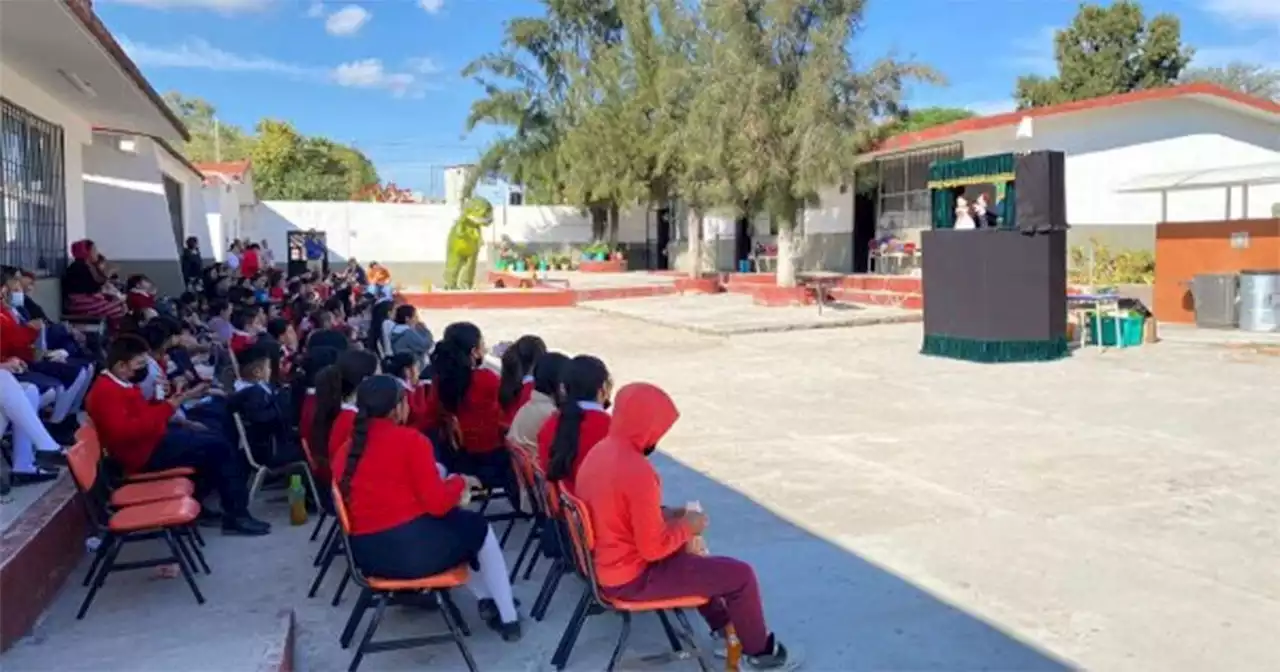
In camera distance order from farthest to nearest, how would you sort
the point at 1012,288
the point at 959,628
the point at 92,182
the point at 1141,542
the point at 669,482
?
Result: the point at 92,182 < the point at 1012,288 < the point at 669,482 < the point at 1141,542 < the point at 959,628

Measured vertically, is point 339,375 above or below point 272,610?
above

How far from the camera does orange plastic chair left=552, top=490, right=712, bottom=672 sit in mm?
3654

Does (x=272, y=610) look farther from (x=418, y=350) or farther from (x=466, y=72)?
(x=466, y=72)

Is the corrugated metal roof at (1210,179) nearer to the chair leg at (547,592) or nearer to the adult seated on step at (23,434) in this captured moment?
the chair leg at (547,592)

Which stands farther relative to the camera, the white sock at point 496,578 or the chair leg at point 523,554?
the chair leg at point 523,554

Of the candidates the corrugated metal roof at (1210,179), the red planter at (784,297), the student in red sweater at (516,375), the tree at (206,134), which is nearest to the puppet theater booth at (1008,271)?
the corrugated metal roof at (1210,179)

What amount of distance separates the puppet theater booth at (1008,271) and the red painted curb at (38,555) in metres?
10.3

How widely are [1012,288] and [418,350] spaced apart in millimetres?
7355

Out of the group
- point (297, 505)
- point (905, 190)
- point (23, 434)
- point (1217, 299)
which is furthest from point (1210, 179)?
point (23, 434)

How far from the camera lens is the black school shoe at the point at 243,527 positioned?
18.4 feet

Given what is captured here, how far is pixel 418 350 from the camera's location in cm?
895

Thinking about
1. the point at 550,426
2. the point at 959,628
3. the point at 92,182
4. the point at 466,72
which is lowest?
the point at 959,628

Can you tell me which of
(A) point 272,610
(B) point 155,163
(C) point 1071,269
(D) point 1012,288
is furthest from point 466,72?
(A) point 272,610

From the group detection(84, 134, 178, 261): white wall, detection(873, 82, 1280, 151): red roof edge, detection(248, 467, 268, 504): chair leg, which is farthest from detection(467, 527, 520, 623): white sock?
detection(873, 82, 1280, 151): red roof edge
